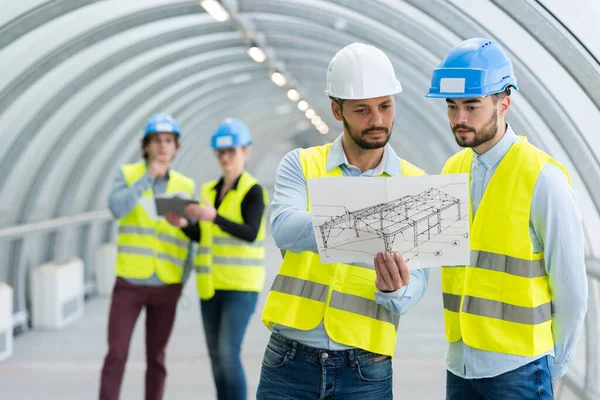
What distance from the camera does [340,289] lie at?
2.98m

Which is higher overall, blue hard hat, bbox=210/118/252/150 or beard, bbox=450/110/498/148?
blue hard hat, bbox=210/118/252/150

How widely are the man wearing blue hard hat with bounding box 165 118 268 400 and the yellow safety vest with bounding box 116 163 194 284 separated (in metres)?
0.12

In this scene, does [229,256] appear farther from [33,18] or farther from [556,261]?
[33,18]

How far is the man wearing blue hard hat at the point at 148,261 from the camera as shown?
17.6 feet

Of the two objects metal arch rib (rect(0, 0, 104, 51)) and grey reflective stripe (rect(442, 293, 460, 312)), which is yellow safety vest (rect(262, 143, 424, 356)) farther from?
metal arch rib (rect(0, 0, 104, 51))

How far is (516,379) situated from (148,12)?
6.18 meters

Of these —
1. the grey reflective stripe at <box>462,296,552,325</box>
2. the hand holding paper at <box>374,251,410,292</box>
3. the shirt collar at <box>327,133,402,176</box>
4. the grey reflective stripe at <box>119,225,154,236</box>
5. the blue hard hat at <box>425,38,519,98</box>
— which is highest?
the blue hard hat at <box>425,38,519,98</box>

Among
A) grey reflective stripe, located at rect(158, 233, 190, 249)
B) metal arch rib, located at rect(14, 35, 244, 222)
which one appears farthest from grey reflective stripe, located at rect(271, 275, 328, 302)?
metal arch rib, located at rect(14, 35, 244, 222)

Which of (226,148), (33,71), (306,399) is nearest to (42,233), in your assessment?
(33,71)

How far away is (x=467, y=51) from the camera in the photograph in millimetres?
3238

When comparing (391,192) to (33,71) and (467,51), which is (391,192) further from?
(33,71)

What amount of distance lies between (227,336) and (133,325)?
690 mm

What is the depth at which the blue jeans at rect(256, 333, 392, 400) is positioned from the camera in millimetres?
2955

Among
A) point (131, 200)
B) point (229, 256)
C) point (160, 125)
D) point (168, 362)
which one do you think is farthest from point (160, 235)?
point (168, 362)
